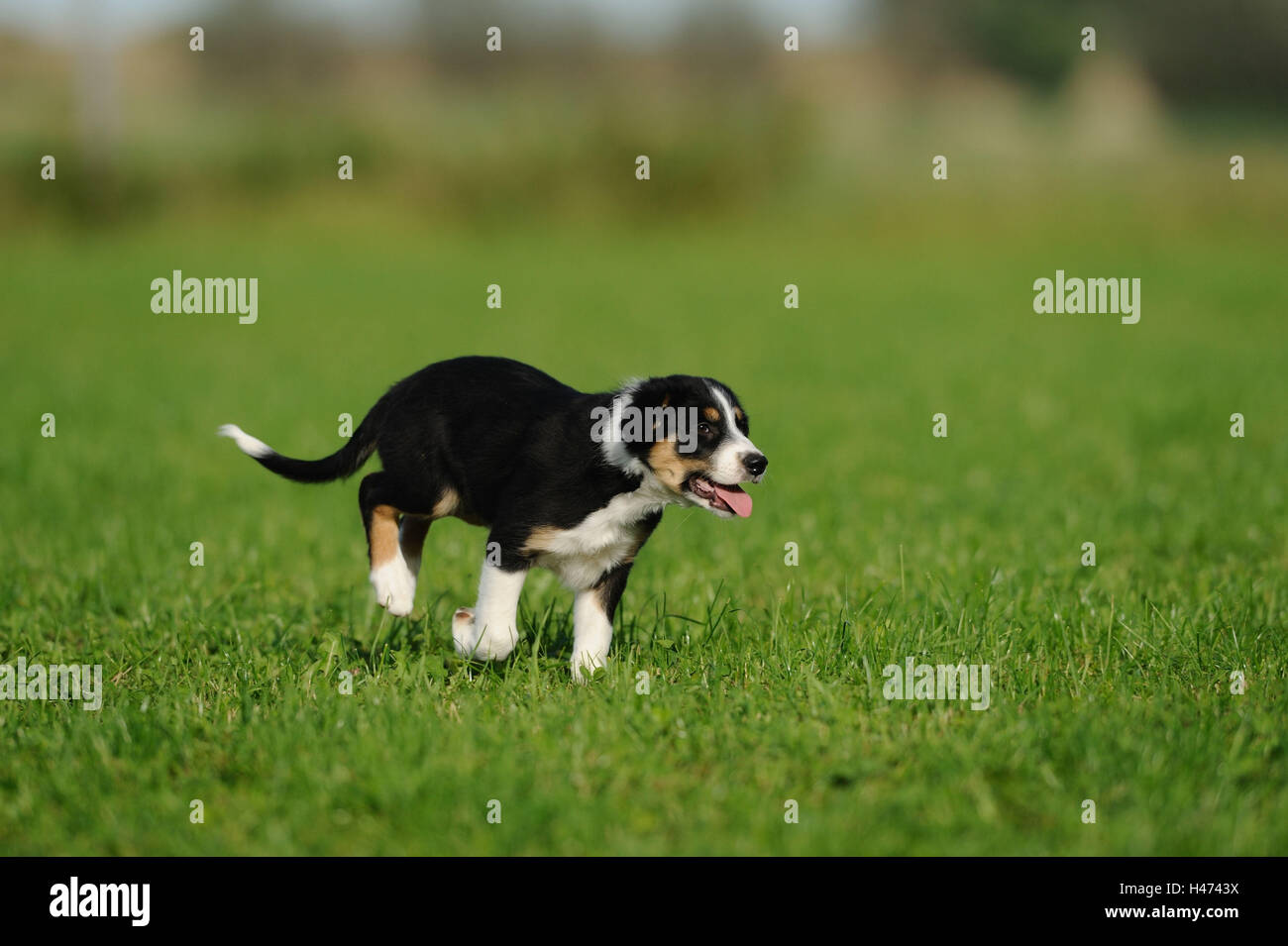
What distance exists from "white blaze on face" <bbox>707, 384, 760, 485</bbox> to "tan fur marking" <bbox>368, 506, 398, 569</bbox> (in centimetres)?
137

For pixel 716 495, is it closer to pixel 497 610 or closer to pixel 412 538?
pixel 497 610

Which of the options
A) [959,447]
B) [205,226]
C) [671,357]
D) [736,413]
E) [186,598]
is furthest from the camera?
[205,226]

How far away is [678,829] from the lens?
3.91 m

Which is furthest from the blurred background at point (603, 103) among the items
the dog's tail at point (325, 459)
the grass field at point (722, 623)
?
the dog's tail at point (325, 459)

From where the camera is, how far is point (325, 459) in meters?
5.50

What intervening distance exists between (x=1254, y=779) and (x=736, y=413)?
2.06 meters

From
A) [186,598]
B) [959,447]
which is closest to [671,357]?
[959,447]

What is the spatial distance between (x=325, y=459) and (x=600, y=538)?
1326mm

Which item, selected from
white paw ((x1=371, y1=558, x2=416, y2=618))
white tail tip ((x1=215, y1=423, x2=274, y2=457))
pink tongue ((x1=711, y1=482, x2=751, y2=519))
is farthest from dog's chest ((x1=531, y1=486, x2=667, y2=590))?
white tail tip ((x1=215, y1=423, x2=274, y2=457))

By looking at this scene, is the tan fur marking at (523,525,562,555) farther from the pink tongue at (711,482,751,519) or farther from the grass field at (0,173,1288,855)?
the pink tongue at (711,482,751,519)

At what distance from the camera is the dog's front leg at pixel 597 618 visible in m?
5.11

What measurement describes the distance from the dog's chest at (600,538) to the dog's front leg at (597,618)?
0.05m

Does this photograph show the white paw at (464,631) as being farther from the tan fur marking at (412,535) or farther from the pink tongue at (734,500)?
the pink tongue at (734,500)
